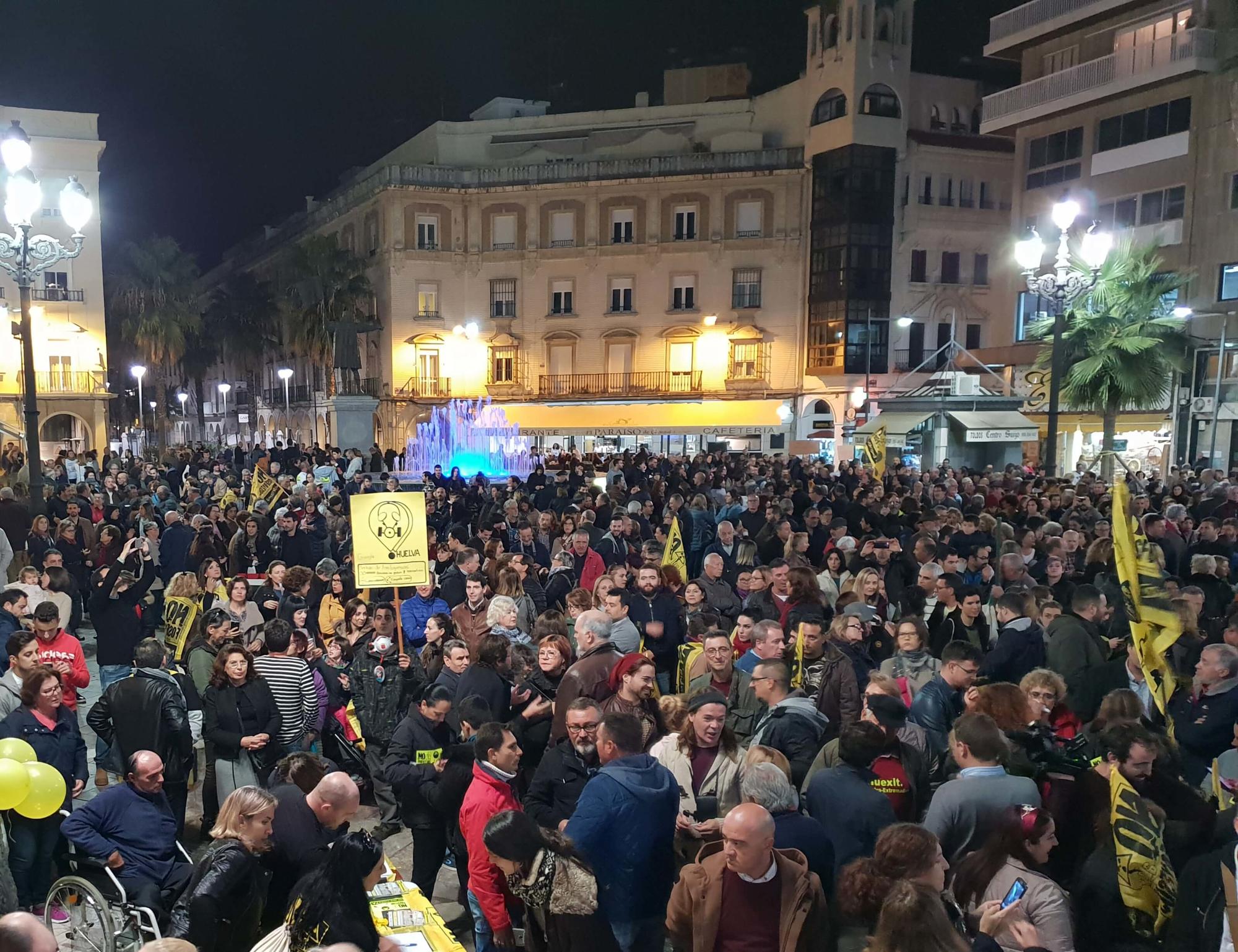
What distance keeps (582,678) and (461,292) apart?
128 feet

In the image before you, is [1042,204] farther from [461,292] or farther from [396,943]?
[396,943]

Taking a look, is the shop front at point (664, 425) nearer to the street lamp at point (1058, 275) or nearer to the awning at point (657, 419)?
the awning at point (657, 419)

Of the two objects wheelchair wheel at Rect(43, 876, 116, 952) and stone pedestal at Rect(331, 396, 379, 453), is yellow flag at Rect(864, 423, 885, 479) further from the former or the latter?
stone pedestal at Rect(331, 396, 379, 453)

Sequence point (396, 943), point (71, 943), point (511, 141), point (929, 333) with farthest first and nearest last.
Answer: point (511, 141) → point (929, 333) → point (71, 943) → point (396, 943)

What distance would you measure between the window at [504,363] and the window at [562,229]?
5.13m

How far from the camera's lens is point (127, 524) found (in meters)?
13.6

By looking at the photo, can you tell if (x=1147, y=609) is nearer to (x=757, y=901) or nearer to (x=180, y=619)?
(x=757, y=901)

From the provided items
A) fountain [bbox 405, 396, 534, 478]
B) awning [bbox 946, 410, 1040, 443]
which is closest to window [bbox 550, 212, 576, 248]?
fountain [bbox 405, 396, 534, 478]

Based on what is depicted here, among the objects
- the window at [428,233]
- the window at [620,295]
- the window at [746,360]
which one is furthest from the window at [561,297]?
the window at [746,360]

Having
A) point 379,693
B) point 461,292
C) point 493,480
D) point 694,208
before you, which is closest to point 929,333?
point 694,208

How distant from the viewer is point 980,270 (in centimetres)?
4100

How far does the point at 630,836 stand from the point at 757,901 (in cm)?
65

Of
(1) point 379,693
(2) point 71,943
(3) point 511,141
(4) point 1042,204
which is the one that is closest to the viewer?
(2) point 71,943

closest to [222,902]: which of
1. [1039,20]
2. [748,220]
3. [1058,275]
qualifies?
[1058,275]
